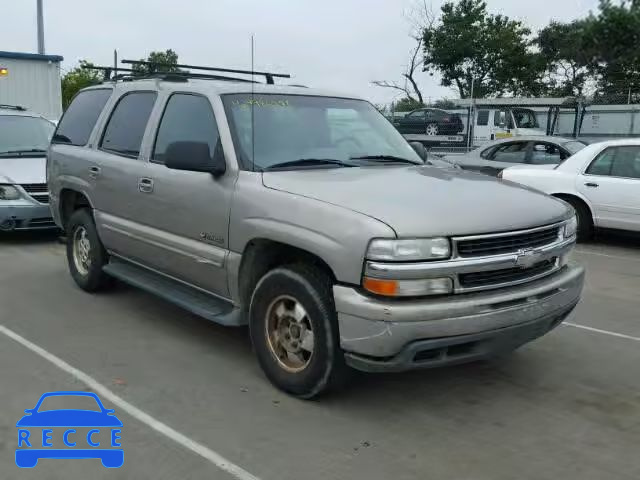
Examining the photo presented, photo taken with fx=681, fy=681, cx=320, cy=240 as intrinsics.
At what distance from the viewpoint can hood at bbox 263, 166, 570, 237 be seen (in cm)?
358

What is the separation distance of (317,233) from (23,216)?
6.16 metres

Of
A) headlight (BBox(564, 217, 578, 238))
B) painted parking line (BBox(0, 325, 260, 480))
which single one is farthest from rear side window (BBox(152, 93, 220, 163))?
headlight (BBox(564, 217, 578, 238))

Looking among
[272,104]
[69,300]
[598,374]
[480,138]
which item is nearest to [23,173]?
[69,300]

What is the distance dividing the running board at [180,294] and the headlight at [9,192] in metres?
3.40

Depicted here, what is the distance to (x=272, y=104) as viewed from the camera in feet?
16.1

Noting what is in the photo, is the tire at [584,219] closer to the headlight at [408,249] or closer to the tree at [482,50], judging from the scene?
the headlight at [408,249]

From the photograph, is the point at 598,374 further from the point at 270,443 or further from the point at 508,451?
the point at 270,443

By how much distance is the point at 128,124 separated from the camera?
227 inches

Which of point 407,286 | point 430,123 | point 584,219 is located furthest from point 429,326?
point 430,123

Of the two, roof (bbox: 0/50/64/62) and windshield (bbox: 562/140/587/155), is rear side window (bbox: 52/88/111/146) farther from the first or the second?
roof (bbox: 0/50/64/62)

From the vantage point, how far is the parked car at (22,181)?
8.58 metres

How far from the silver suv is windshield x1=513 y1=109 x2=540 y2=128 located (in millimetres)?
19154

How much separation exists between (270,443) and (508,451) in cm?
123

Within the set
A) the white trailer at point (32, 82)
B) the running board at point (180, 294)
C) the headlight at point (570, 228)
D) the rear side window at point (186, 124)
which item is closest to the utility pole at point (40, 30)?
the white trailer at point (32, 82)
